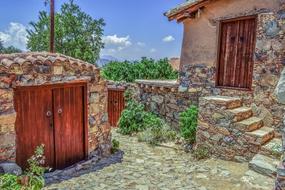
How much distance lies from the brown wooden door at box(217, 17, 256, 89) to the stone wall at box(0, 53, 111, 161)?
Result: 11.0ft

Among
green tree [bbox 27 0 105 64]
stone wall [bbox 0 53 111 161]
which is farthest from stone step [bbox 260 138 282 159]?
green tree [bbox 27 0 105 64]

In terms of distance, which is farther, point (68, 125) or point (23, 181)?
point (68, 125)

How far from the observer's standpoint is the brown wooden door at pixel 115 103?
31.6 feet

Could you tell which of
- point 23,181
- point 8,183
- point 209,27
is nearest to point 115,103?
point 209,27

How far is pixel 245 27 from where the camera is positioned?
21.7 feet

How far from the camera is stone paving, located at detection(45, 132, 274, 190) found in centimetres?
462

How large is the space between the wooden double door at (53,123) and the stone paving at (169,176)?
2.44 feet

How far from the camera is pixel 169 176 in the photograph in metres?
5.14

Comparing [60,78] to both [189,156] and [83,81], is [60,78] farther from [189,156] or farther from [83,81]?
[189,156]

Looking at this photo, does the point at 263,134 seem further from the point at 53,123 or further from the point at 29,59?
the point at 29,59

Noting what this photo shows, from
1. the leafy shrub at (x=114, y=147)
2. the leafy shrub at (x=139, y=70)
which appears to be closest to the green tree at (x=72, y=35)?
the leafy shrub at (x=139, y=70)

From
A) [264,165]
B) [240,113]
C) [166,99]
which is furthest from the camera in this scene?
[166,99]

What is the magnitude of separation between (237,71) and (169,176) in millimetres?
3443

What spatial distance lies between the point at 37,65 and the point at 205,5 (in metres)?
4.79
